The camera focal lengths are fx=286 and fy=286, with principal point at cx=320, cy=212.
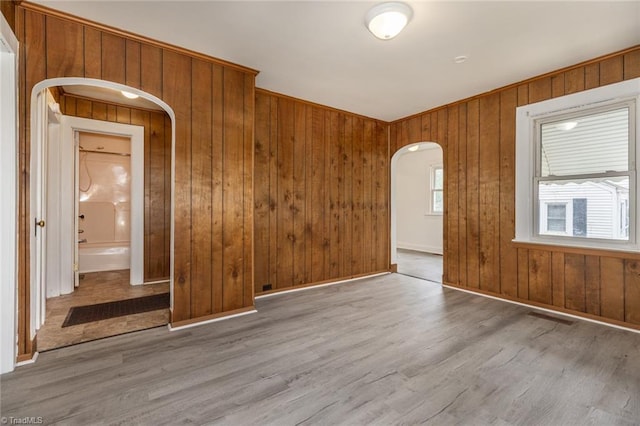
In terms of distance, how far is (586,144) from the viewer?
3.04 metres

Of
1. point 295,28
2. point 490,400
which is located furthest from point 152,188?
point 490,400

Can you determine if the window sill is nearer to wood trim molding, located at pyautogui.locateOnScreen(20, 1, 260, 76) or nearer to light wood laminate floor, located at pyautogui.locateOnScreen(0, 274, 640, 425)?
light wood laminate floor, located at pyautogui.locateOnScreen(0, 274, 640, 425)

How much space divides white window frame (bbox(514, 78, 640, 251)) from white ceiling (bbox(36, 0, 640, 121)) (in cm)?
38

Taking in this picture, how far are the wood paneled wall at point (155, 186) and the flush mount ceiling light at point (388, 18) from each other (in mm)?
3653

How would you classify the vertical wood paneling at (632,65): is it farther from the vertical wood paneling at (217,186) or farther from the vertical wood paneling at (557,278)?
the vertical wood paneling at (217,186)

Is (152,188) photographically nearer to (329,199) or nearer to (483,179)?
(329,199)

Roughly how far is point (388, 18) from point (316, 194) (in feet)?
8.16

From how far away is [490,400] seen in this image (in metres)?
1.73

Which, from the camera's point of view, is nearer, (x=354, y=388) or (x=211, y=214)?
(x=354, y=388)

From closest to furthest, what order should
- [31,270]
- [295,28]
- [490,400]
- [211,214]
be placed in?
[490,400] → [31,270] → [295,28] → [211,214]

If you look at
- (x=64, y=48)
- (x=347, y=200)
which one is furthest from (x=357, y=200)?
(x=64, y=48)

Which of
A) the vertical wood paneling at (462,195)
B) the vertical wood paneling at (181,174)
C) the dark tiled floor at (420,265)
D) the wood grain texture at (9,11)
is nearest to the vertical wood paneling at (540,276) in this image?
the vertical wood paneling at (462,195)

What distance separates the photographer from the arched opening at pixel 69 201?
251 cm

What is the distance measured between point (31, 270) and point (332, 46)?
10.2 ft
